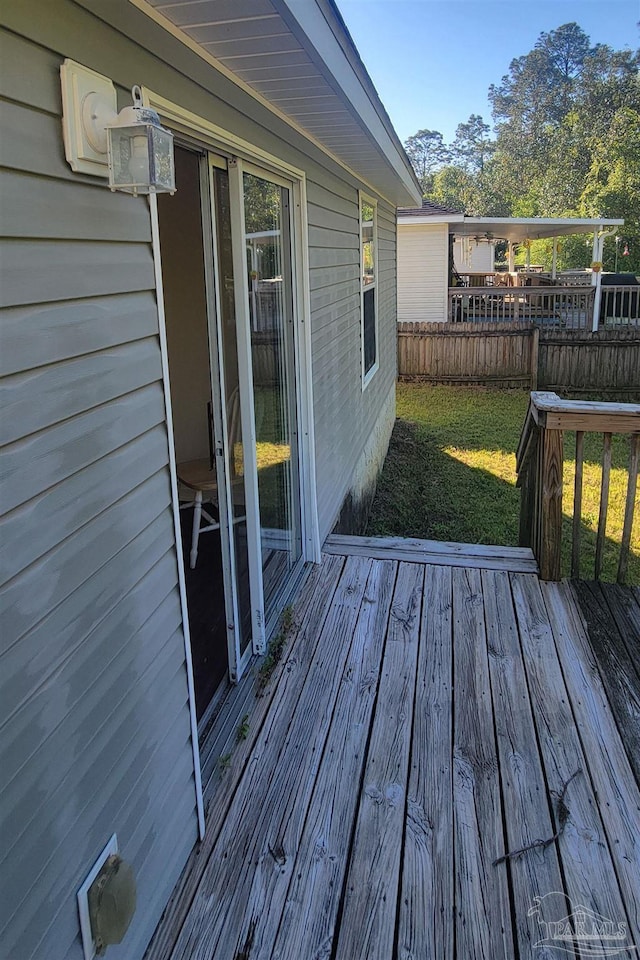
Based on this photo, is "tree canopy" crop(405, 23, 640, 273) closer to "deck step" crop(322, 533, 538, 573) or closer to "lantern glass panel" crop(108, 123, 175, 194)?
"deck step" crop(322, 533, 538, 573)

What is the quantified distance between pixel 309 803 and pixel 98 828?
3.08 ft

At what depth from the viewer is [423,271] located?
584 inches

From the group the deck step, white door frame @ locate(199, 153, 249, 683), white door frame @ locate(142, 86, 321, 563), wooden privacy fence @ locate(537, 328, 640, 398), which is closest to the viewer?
white door frame @ locate(199, 153, 249, 683)

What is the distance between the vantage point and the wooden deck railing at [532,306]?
43.9 feet

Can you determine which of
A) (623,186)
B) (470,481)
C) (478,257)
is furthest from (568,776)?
(623,186)

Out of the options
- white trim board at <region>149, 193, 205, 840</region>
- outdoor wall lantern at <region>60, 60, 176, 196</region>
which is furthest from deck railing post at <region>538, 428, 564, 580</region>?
outdoor wall lantern at <region>60, 60, 176, 196</region>

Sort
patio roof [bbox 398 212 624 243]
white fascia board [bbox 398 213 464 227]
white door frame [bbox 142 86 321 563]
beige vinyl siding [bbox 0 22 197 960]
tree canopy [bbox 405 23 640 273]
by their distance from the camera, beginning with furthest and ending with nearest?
1. tree canopy [bbox 405 23 640 273]
2. patio roof [bbox 398 212 624 243]
3. white fascia board [bbox 398 213 464 227]
4. white door frame [bbox 142 86 321 563]
5. beige vinyl siding [bbox 0 22 197 960]

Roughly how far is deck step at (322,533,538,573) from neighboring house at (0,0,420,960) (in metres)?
1.04

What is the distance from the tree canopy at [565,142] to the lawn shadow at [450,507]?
25.3m

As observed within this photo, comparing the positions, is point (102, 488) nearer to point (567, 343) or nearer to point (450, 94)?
point (567, 343)

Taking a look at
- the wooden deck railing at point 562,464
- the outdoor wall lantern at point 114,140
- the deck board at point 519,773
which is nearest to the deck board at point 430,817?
the deck board at point 519,773

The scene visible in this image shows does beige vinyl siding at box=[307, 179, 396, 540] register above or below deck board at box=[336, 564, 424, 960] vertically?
above

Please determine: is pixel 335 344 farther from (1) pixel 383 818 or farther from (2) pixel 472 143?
(2) pixel 472 143

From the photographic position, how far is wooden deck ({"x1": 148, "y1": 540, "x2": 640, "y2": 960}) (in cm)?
177
